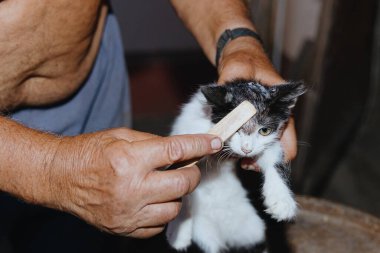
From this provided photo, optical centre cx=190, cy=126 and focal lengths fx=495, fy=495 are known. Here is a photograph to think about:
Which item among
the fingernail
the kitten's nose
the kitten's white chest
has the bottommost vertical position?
the kitten's white chest

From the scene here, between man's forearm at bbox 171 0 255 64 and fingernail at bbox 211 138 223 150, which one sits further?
man's forearm at bbox 171 0 255 64

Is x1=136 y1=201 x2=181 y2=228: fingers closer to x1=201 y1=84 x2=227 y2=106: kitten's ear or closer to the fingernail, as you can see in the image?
the fingernail

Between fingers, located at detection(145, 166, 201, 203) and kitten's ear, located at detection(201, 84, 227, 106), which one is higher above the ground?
kitten's ear, located at detection(201, 84, 227, 106)

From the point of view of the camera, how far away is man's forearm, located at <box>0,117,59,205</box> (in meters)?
0.87

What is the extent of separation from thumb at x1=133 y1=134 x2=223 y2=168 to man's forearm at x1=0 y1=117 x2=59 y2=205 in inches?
6.9

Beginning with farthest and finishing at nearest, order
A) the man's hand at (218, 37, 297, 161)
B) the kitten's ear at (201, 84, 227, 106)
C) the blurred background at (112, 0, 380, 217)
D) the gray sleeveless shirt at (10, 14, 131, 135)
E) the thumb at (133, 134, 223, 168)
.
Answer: the blurred background at (112, 0, 380, 217) < the gray sleeveless shirt at (10, 14, 131, 135) < the man's hand at (218, 37, 297, 161) < the kitten's ear at (201, 84, 227, 106) < the thumb at (133, 134, 223, 168)

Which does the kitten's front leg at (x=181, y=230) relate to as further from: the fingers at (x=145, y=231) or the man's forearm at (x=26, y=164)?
the man's forearm at (x=26, y=164)

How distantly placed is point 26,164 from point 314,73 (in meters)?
1.46

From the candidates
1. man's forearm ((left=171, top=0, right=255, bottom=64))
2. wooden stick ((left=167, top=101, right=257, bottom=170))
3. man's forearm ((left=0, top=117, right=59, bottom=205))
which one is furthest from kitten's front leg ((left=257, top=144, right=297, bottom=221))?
man's forearm ((left=0, top=117, right=59, bottom=205))

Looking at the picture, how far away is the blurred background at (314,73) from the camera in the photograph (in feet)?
6.91

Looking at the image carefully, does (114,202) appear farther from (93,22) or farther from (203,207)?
(93,22)

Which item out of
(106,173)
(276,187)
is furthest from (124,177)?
(276,187)

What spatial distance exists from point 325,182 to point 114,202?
202 centimetres

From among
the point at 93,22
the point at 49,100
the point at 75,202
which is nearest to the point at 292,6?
the point at 93,22
